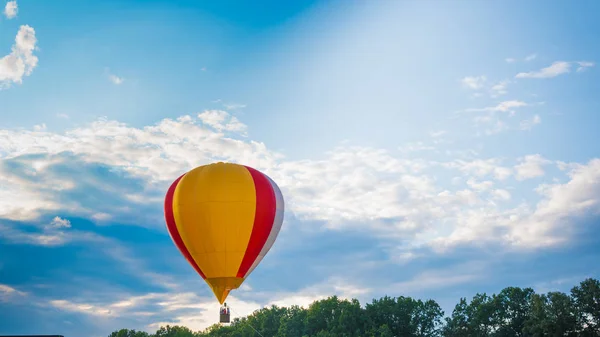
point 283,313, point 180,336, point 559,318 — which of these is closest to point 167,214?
point 559,318

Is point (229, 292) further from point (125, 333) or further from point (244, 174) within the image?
point (125, 333)

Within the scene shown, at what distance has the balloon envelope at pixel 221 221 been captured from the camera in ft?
109

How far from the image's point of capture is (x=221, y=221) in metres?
33.0

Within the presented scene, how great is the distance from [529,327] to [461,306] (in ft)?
32.3

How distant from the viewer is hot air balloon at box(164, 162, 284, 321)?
33094 mm

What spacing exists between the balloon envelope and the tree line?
3986 cm

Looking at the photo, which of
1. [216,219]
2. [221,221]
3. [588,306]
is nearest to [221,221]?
[221,221]

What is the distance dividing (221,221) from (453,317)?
158ft

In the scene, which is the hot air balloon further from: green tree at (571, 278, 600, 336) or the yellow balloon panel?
green tree at (571, 278, 600, 336)

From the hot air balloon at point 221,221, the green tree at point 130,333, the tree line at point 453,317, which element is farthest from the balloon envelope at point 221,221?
the green tree at point 130,333

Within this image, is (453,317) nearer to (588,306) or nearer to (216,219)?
(588,306)

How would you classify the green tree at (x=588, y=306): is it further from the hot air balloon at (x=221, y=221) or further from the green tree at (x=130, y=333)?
the green tree at (x=130, y=333)

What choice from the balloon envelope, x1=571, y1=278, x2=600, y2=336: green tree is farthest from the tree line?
the balloon envelope

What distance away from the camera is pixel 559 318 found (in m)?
62.8
